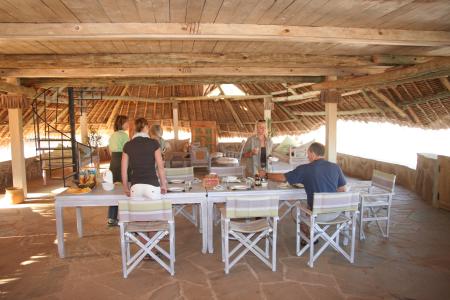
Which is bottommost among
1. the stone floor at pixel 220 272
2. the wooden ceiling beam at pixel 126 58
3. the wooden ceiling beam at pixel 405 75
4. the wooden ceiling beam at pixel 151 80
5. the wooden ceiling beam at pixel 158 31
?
the stone floor at pixel 220 272

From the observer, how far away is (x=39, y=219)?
5.80 meters

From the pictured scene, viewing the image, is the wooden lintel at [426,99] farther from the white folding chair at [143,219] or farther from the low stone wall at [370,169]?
the white folding chair at [143,219]

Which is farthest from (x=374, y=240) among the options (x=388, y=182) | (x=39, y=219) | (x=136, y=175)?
(x=39, y=219)

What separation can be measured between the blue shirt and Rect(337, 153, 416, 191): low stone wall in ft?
16.2

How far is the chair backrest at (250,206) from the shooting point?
3402 mm

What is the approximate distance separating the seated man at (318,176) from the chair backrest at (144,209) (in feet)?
5.22

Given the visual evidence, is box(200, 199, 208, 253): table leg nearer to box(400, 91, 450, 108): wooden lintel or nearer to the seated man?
the seated man

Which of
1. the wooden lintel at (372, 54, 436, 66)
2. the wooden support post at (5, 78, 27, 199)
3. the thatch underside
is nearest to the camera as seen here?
the wooden lintel at (372, 54, 436, 66)

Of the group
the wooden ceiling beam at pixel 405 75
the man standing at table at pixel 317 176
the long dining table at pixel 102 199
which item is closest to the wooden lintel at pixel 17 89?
the long dining table at pixel 102 199

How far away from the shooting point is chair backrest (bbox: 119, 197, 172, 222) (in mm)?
3309

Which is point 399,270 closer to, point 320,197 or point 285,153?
point 320,197

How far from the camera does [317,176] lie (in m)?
3.82

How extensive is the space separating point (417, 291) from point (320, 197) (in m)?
1.29

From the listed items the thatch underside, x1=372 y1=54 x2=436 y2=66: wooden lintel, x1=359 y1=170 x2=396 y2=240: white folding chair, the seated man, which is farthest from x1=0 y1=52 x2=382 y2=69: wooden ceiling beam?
the thatch underside
